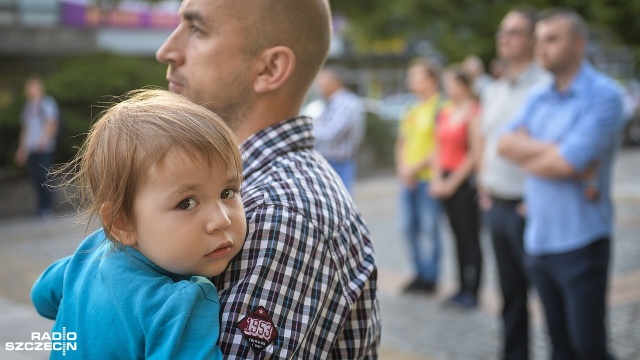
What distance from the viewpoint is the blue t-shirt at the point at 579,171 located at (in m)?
3.67

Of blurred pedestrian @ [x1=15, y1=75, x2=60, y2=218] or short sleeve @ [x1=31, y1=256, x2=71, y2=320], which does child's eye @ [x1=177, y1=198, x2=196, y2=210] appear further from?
blurred pedestrian @ [x1=15, y1=75, x2=60, y2=218]

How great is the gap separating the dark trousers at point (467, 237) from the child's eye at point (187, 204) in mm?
5199

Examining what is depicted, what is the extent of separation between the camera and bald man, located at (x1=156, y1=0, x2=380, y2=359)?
1.43 meters

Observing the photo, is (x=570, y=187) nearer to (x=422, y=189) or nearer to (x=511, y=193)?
(x=511, y=193)

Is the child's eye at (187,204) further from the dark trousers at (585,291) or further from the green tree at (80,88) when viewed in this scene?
the green tree at (80,88)

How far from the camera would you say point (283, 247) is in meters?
1.47

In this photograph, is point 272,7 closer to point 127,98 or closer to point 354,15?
point 127,98

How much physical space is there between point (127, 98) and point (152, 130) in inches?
11.1

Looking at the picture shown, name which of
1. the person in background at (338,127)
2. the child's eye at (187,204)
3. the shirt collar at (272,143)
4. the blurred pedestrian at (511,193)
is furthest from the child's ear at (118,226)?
the person in background at (338,127)

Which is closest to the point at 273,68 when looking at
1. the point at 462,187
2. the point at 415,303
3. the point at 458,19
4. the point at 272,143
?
the point at 272,143

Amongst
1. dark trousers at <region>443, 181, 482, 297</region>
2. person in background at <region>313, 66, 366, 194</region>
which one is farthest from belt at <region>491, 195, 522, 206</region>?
person in background at <region>313, 66, 366, 194</region>

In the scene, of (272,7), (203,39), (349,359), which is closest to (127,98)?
(203,39)

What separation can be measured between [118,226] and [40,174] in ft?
34.4

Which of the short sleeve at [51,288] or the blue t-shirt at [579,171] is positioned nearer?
the short sleeve at [51,288]
